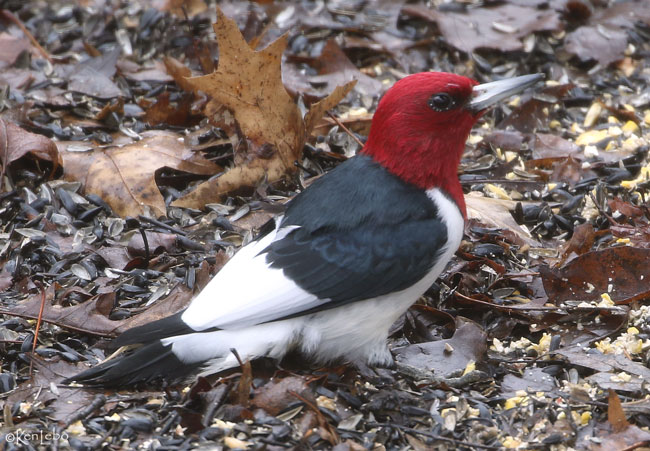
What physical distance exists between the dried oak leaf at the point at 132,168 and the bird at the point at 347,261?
1.10 metres

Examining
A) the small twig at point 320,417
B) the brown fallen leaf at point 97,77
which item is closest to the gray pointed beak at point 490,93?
the small twig at point 320,417

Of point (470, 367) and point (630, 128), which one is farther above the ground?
point (470, 367)

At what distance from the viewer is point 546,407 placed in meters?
3.67

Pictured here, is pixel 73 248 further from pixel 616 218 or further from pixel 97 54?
pixel 616 218

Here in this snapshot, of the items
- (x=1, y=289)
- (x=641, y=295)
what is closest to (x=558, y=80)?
(x=641, y=295)

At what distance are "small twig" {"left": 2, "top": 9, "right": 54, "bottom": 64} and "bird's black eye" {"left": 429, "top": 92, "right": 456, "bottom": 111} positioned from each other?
3.44m

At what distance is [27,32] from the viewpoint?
265 inches

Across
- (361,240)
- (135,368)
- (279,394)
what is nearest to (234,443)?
(279,394)

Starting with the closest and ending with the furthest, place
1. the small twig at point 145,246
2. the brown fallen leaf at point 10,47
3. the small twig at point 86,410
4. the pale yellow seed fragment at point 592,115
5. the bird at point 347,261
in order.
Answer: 1. the small twig at point 86,410
2. the bird at point 347,261
3. the small twig at point 145,246
4. the pale yellow seed fragment at point 592,115
5. the brown fallen leaf at point 10,47

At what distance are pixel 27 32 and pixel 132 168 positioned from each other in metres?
2.33

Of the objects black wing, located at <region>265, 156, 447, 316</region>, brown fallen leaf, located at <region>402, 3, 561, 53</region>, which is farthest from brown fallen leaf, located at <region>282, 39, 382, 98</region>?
black wing, located at <region>265, 156, 447, 316</region>

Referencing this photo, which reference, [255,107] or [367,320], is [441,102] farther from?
[255,107]

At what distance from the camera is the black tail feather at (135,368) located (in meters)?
3.69

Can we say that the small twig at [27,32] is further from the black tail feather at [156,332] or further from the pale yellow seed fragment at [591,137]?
the pale yellow seed fragment at [591,137]
